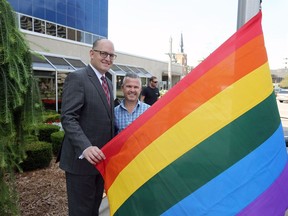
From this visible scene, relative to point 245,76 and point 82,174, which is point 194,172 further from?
point 82,174

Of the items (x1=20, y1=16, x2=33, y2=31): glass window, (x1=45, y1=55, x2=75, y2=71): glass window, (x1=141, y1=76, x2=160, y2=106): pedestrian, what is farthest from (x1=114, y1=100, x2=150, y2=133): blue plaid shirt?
(x1=20, y1=16, x2=33, y2=31): glass window

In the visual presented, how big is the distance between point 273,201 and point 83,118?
1.46 m

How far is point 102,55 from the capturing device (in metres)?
2.45

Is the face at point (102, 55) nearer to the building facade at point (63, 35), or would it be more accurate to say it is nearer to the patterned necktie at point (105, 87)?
the patterned necktie at point (105, 87)

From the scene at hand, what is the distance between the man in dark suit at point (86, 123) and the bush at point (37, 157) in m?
3.19

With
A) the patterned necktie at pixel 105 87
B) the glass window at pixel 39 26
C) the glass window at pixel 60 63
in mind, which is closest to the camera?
the patterned necktie at pixel 105 87

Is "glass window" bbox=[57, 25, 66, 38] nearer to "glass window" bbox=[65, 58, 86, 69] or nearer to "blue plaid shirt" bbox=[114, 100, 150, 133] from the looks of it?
"glass window" bbox=[65, 58, 86, 69]

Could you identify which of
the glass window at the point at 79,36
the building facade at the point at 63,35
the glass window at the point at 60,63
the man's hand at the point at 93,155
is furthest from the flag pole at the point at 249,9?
the glass window at the point at 79,36

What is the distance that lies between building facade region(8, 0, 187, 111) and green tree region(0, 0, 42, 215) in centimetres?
1133

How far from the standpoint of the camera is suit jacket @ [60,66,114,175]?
2.28 meters

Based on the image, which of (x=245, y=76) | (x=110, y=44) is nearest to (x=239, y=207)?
(x=245, y=76)

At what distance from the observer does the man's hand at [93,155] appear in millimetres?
2209

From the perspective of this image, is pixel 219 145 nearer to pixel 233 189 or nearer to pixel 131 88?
pixel 233 189

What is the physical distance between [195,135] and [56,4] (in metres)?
23.7
